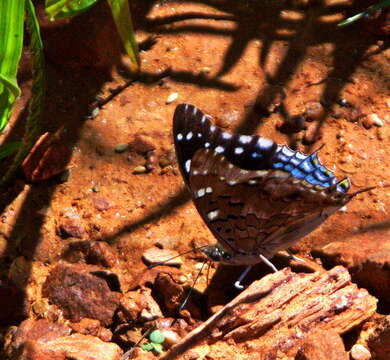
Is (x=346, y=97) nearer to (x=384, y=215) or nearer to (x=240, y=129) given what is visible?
(x=240, y=129)

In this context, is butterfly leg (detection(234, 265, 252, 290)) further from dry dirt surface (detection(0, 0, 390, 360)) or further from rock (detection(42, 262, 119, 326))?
rock (detection(42, 262, 119, 326))

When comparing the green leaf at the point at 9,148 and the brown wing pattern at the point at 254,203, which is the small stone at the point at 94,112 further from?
the brown wing pattern at the point at 254,203

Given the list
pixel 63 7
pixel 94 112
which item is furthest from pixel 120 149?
pixel 63 7

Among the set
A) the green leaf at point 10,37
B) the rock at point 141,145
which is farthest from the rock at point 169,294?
the green leaf at point 10,37

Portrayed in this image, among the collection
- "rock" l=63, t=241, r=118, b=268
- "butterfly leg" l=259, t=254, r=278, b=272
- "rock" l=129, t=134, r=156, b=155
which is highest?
"butterfly leg" l=259, t=254, r=278, b=272

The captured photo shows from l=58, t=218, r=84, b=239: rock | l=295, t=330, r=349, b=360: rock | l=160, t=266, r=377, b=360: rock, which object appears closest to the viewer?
l=295, t=330, r=349, b=360: rock

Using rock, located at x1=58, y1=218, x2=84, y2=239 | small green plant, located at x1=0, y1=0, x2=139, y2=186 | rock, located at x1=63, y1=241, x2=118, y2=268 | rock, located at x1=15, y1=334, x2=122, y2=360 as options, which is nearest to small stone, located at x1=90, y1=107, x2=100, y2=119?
small green plant, located at x1=0, y1=0, x2=139, y2=186

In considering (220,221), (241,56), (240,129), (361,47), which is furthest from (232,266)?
(361,47)
